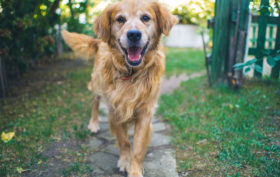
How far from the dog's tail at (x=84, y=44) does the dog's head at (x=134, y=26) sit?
38.9 inches

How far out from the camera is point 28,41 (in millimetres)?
4504

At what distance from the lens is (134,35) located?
2.19 meters

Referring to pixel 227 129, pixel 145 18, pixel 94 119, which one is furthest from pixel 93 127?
pixel 227 129

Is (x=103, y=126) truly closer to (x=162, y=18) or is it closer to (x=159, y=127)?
(x=159, y=127)

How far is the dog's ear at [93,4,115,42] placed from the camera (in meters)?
2.56

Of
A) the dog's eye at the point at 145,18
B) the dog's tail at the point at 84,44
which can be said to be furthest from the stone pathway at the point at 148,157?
the dog's eye at the point at 145,18

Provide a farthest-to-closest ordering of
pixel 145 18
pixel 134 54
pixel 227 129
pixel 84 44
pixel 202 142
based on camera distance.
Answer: pixel 84 44, pixel 227 129, pixel 202 142, pixel 145 18, pixel 134 54

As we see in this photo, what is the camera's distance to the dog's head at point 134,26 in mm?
2250

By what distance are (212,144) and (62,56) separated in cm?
702

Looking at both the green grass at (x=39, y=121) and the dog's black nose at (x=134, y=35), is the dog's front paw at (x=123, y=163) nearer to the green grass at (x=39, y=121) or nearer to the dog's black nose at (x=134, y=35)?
the green grass at (x=39, y=121)

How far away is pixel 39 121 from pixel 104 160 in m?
1.38

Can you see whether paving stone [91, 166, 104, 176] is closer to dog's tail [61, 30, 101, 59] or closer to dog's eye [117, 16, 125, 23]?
dog's eye [117, 16, 125, 23]

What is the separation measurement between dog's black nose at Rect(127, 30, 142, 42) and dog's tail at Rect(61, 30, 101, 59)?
1437 millimetres

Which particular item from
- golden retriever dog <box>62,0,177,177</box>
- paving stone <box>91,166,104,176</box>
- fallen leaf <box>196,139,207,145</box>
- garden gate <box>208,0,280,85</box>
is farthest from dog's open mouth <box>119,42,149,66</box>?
garden gate <box>208,0,280,85</box>
